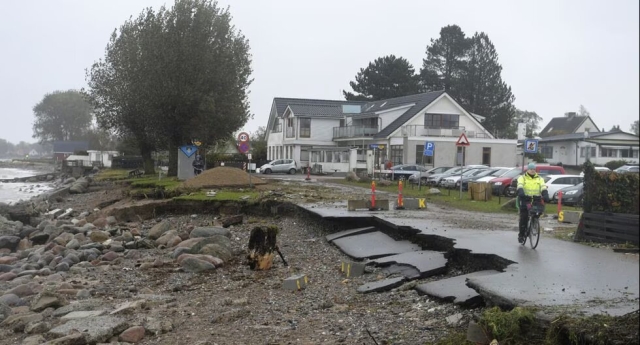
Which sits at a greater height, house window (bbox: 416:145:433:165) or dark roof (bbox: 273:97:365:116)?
dark roof (bbox: 273:97:365:116)

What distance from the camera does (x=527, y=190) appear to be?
40.6 ft

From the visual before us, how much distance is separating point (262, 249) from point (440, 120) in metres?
47.6

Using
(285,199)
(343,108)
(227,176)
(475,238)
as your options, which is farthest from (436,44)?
(475,238)

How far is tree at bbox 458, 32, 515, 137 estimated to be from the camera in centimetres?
6898

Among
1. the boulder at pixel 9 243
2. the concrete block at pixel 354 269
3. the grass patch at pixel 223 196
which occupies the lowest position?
the boulder at pixel 9 243

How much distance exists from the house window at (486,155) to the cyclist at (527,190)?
152 ft

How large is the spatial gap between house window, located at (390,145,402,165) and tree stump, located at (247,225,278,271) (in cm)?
4396

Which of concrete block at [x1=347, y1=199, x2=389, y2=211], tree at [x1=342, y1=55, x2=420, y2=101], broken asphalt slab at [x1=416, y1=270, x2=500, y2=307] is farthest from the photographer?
tree at [x1=342, y1=55, x2=420, y2=101]

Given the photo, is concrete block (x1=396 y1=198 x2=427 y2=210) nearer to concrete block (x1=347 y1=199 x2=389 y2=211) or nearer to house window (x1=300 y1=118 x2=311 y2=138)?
concrete block (x1=347 y1=199 x2=389 y2=211)

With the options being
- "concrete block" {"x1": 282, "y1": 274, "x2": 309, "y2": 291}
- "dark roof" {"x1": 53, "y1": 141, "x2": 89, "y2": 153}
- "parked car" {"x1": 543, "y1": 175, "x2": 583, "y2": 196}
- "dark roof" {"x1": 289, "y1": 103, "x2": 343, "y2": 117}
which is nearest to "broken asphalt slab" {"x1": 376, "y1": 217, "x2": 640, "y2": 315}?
"concrete block" {"x1": 282, "y1": 274, "x2": 309, "y2": 291}

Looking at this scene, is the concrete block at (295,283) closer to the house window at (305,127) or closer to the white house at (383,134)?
the white house at (383,134)

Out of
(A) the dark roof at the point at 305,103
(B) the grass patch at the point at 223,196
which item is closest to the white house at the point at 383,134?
(A) the dark roof at the point at 305,103

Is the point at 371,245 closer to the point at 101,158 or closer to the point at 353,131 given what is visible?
the point at 353,131

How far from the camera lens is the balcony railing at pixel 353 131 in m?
63.1
